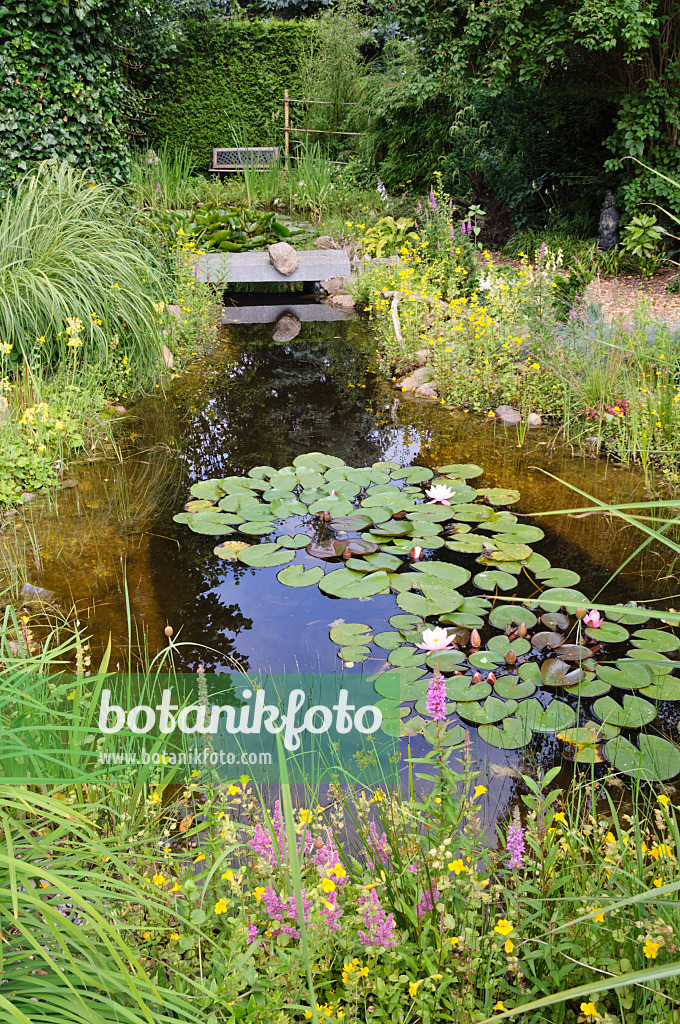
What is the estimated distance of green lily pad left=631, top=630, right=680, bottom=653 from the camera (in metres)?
2.78

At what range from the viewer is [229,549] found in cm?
348

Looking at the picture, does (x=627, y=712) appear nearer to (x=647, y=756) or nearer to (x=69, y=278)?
(x=647, y=756)

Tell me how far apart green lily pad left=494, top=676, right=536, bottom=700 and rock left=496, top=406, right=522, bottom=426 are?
8.68 ft

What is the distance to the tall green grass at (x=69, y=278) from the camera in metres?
4.55

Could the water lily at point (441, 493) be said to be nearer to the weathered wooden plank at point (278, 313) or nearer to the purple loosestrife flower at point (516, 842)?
the purple loosestrife flower at point (516, 842)

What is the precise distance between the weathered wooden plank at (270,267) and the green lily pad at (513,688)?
6.23 metres

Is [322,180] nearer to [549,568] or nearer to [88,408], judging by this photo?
[88,408]

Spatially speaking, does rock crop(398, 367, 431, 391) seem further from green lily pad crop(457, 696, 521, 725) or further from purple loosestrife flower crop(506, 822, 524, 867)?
purple loosestrife flower crop(506, 822, 524, 867)

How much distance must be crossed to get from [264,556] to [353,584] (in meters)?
0.48

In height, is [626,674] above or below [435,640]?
below

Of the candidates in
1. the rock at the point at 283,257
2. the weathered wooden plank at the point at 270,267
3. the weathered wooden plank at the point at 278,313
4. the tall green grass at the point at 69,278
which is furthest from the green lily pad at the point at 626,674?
the rock at the point at 283,257

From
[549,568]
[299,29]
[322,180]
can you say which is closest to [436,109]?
[322,180]

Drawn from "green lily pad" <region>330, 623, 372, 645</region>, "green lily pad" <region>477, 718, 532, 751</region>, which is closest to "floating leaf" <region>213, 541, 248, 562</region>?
"green lily pad" <region>330, 623, 372, 645</region>

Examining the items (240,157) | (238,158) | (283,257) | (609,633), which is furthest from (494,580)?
(238,158)
